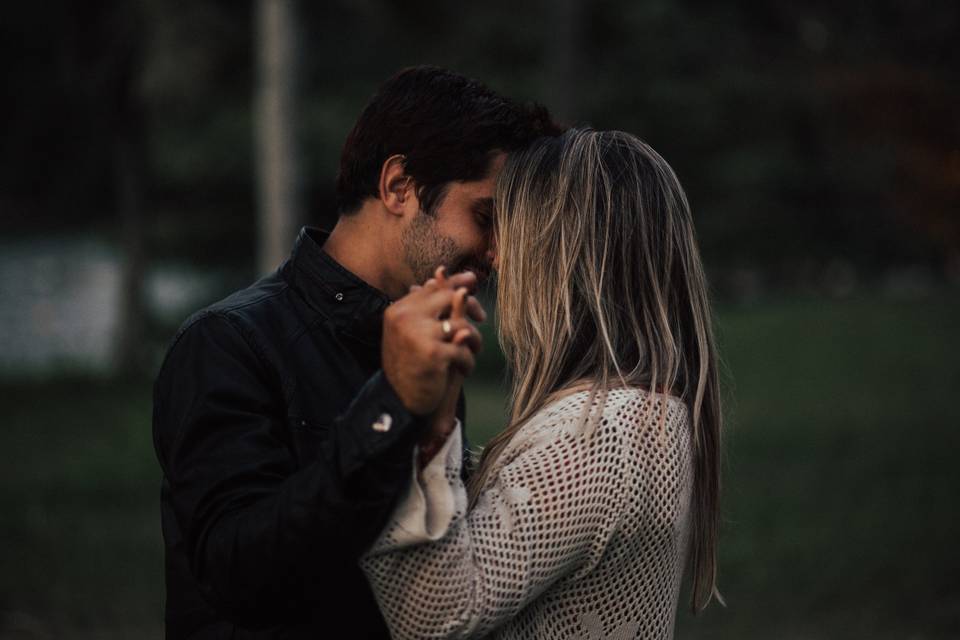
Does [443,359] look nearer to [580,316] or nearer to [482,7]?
[580,316]

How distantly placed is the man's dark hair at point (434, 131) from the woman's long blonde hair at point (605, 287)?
11.6 inches

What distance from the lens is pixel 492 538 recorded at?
206 cm

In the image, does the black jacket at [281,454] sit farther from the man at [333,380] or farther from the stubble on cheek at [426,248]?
the stubble on cheek at [426,248]

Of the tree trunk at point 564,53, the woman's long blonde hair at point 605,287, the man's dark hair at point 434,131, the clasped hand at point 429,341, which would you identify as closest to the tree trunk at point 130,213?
the tree trunk at point 564,53

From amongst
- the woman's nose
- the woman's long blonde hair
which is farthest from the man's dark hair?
the woman's long blonde hair

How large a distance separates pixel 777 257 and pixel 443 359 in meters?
34.8

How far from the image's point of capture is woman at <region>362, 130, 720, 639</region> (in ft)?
6.70

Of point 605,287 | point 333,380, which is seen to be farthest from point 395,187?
point 605,287

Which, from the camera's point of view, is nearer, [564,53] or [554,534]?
[554,534]

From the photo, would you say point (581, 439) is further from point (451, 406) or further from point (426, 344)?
point (426, 344)

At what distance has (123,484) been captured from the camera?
9.52 m

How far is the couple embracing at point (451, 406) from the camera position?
1985mm

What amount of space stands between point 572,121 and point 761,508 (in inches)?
260

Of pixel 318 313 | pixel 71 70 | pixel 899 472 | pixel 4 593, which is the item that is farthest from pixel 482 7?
pixel 318 313
